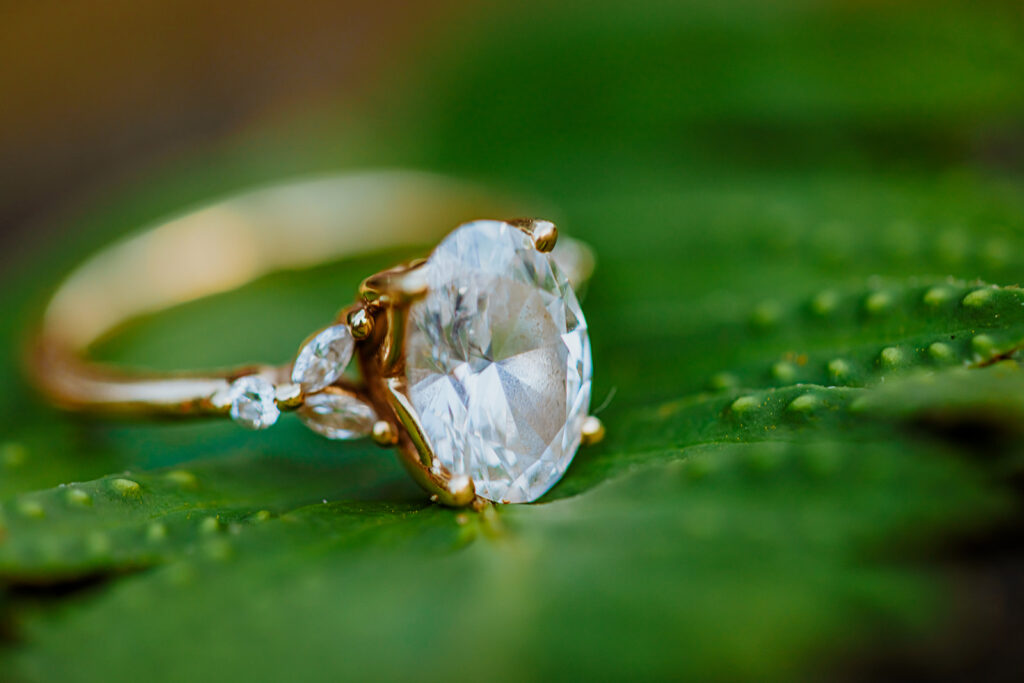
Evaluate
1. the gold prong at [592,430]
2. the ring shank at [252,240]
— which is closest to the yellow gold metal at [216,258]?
the ring shank at [252,240]

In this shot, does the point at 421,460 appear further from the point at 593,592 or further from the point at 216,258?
the point at 216,258

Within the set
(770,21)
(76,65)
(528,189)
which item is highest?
(76,65)

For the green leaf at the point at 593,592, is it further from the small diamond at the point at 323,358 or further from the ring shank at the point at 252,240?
the ring shank at the point at 252,240

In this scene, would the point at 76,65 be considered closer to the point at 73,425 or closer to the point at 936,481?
the point at 73,425

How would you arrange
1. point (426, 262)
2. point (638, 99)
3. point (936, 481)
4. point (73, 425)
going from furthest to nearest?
point (638, 99) → point (73, 425) → point (426, 262) → point (936, 481)

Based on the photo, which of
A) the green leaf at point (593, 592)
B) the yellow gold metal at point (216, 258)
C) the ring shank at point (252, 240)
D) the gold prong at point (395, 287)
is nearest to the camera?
the green leaf at point (593, 592)

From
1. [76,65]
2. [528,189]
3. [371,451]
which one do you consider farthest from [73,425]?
[76,65]
